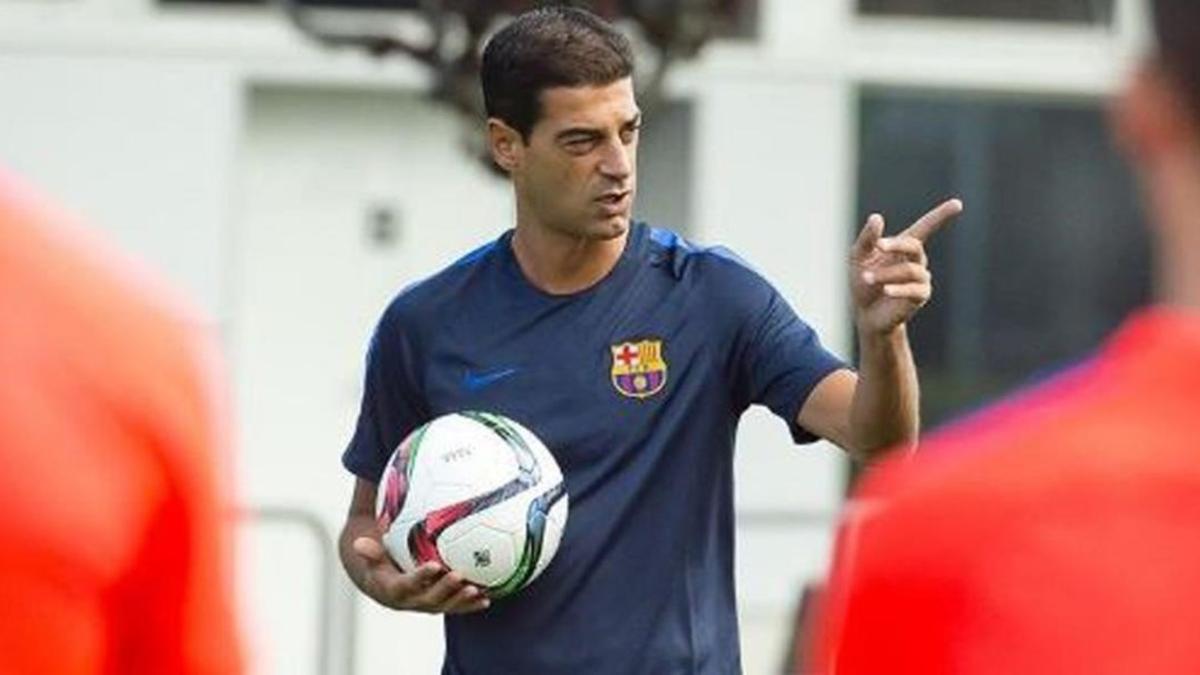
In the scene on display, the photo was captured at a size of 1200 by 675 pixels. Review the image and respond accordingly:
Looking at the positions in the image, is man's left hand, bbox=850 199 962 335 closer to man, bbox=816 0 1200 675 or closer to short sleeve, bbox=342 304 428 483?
short sleeve, bbox=342 304 428 483

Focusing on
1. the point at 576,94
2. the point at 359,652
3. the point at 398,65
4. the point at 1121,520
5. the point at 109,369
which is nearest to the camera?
the point at 1121,520

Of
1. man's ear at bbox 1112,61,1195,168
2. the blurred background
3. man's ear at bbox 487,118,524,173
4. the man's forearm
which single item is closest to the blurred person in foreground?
man's ear at bbox 1112,61,1195,168

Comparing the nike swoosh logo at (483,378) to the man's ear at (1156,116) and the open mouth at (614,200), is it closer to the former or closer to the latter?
the open mouth at (614,200)

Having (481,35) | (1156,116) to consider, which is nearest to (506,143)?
(1156,116)

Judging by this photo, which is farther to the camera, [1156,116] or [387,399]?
[387,399]

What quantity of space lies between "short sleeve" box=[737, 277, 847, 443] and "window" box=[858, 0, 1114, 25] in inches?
355

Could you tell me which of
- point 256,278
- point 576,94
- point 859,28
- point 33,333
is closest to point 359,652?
point 256,278

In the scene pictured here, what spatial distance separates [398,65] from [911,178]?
2.02 metres

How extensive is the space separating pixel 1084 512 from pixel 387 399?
3562mm

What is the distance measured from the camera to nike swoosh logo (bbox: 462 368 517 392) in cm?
559

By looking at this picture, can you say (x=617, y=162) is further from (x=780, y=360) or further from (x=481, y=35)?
(x=481, y=35)

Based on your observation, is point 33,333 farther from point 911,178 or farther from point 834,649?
point 911,178

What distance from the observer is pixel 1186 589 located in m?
2.25

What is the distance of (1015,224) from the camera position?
1478 centimetres
